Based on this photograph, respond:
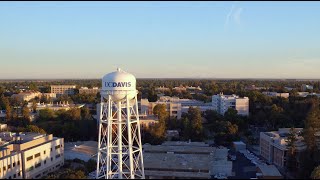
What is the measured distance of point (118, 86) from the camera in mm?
24453

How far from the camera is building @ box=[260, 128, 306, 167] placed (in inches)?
1457

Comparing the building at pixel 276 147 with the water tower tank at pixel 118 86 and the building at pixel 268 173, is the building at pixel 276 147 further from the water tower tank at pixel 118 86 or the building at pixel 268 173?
the water tower tank at pixel 118 86

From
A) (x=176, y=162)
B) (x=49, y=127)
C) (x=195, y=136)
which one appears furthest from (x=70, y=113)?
(x=176, y=162)

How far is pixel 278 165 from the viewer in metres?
38.1

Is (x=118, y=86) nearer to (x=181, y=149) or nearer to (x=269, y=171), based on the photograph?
(x=269, y=171)

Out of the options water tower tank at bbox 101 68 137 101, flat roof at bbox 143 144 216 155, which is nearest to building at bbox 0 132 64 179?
flat roof at bbox 143 144 216 155

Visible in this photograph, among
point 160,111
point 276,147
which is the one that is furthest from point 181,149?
point 160,111

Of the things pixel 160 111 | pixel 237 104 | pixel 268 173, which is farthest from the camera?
pixel 237 104

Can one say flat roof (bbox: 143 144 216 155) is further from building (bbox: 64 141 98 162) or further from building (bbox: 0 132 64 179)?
building (bbox: 0 132 64 179)

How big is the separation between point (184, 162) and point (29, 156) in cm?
1307

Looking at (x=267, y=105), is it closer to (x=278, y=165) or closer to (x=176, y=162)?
(x=278, y=165)

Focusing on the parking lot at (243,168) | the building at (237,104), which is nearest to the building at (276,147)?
the parking lot at (243,168)

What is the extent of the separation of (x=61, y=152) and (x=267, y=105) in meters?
43.4

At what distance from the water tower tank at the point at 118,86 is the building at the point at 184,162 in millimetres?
8080
